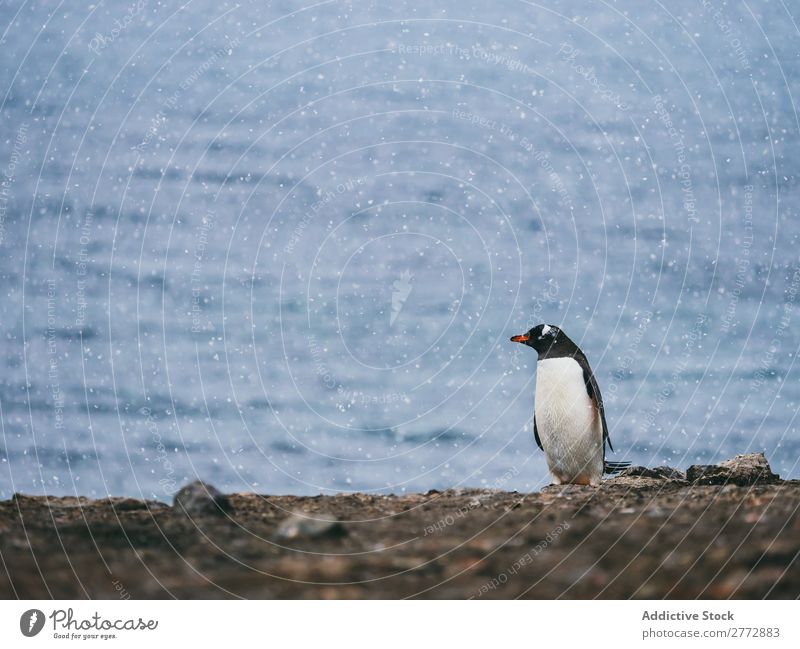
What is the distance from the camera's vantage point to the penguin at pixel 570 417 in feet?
17.7

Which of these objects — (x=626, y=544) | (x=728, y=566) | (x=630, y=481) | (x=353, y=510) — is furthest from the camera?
(x=630, y=481)

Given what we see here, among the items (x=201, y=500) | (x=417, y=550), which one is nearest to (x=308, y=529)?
(x=417, y=550)

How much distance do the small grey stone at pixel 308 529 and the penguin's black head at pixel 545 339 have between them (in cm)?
271

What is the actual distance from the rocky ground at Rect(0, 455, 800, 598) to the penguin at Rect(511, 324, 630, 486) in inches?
62.9

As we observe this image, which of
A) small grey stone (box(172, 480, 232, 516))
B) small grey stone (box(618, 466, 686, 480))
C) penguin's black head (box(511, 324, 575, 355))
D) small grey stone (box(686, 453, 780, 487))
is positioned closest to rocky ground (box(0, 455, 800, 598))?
small grey stone (box(172, 480, 232, 516))

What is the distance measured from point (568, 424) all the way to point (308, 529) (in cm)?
270

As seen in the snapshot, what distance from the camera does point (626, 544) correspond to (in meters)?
2.98

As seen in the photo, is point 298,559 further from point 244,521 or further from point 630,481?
point 630,481

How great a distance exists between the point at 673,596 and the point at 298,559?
129cm

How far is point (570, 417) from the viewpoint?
5379 millimetres

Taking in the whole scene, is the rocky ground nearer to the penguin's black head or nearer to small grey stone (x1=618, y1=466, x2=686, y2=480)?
small grey stone (x1=618, y1=466, x2=686, y2=480)

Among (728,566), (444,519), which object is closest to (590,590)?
(728,566)

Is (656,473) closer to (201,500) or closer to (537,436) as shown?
(537,436)
